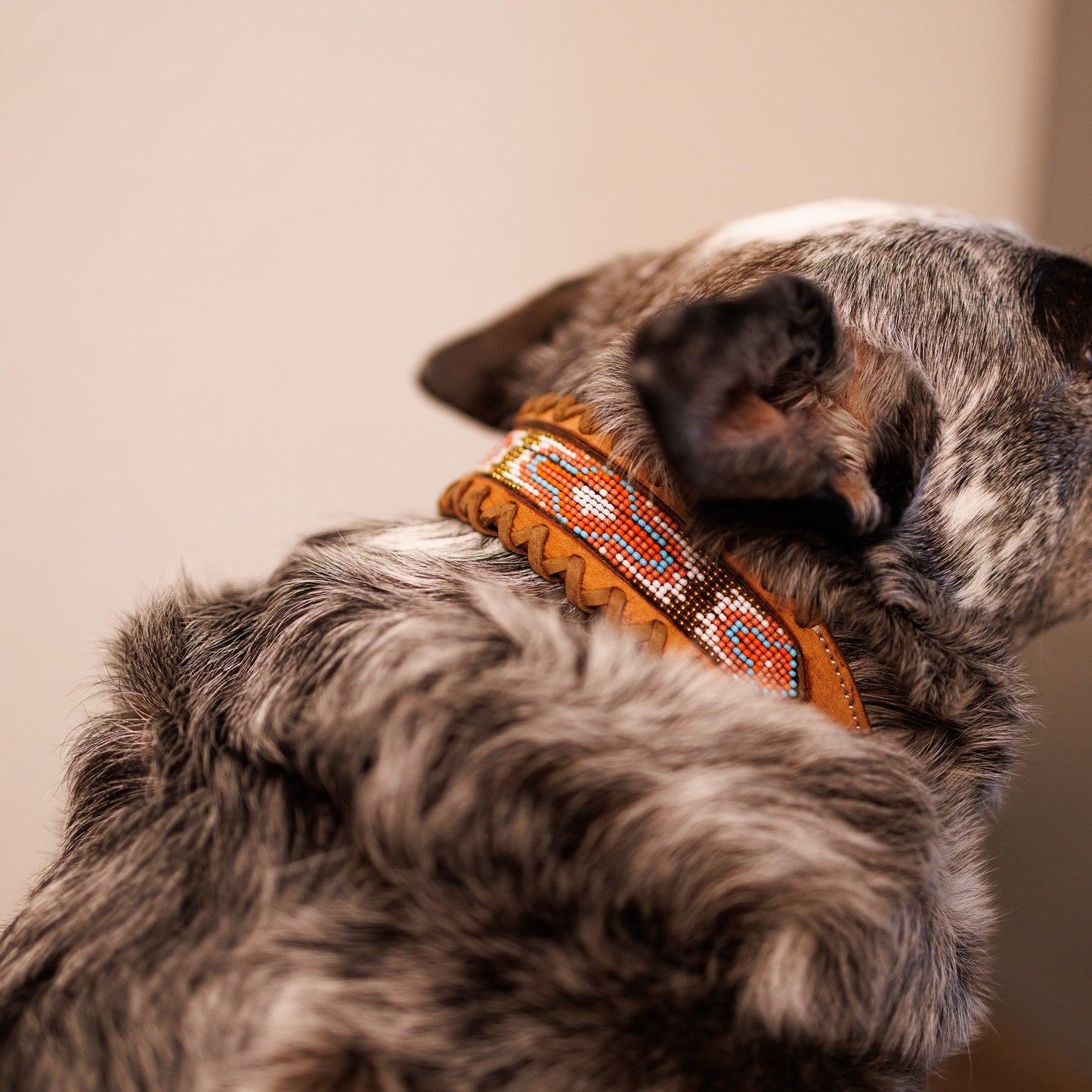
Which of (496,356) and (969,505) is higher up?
(496,356)

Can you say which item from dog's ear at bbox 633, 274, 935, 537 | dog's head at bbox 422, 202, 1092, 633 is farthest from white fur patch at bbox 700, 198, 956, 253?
dog's ear at bbox 633, 274, 935, 537

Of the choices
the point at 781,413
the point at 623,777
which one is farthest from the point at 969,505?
the point at 623,777

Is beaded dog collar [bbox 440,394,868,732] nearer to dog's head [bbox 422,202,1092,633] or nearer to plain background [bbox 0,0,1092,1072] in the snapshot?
dog's head [bbox 422,202,1092,633]

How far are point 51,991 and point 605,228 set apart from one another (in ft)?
4.77

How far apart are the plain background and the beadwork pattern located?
809 millimetres

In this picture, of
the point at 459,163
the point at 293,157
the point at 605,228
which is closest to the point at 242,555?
the point at 293,157

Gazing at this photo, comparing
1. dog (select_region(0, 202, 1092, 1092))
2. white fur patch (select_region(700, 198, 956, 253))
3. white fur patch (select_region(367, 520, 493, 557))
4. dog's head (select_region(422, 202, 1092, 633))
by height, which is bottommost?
dog (select_region(0, 202, 1092, 1092))

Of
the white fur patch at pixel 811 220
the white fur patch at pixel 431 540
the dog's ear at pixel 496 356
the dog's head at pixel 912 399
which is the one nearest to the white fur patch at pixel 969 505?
the dog's head at pixel 912 399

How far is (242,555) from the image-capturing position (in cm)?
150

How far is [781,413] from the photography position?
737mm

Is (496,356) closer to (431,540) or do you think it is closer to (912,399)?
(431,540)

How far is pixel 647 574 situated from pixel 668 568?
0.07 ft

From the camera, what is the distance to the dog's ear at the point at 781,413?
0.60m

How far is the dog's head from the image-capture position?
2.41 ft
